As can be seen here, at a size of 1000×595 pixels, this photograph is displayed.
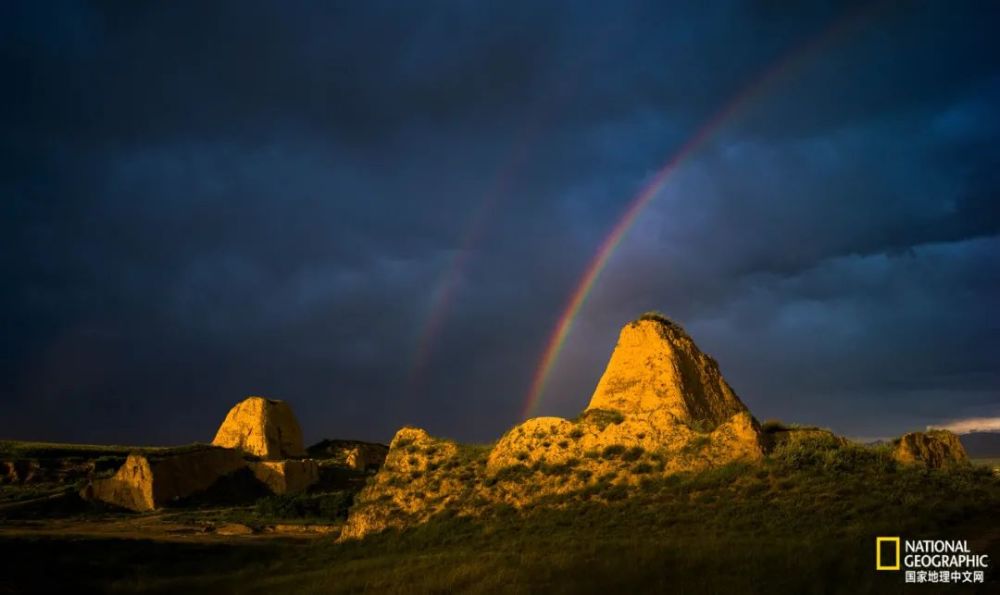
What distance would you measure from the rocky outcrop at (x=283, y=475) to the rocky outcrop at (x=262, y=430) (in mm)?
11084

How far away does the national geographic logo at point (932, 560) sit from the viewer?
1226cm

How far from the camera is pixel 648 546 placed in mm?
16234

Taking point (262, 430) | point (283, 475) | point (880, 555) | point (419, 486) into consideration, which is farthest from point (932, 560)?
point (262, 430)

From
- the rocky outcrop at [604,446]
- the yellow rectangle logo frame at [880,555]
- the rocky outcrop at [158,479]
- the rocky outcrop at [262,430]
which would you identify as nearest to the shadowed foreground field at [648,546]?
the yellow rectangle logo frame at [880,555]

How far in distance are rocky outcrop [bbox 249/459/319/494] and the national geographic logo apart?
55.8 meters

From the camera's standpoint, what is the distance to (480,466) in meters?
30.3

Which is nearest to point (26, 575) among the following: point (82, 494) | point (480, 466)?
point (480, 466)

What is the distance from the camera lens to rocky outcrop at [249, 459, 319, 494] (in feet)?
204

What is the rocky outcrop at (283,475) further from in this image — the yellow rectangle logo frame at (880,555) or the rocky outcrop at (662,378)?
the yellow rectangle logo frame at (880,555)

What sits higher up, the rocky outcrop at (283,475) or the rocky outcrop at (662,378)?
the rocky outcrop at (662,378)

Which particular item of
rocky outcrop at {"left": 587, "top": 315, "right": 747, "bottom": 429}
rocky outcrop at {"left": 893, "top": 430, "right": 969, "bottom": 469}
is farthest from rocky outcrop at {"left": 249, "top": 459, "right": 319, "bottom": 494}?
rocky outcrop at {"left": 893, "top": 430, "right": 969, "bottom": 469}

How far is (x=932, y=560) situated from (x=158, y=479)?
57.7 metres

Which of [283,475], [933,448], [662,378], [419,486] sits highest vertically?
[662,378]

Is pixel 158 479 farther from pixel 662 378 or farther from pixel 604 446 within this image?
pixel 662 378
